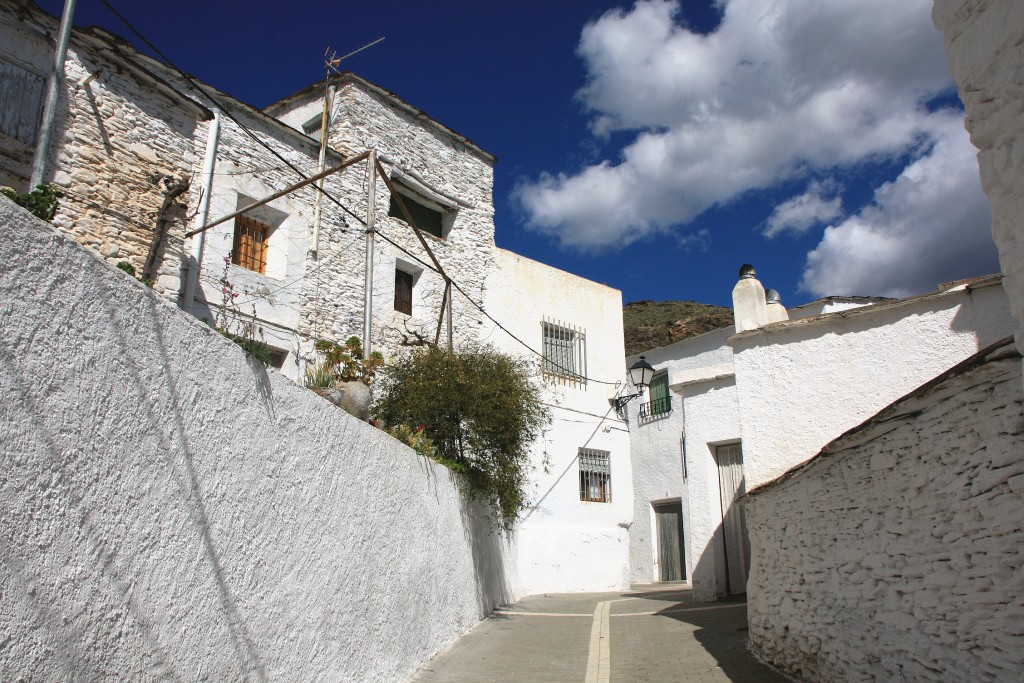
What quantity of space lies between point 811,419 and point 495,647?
4.73 metres

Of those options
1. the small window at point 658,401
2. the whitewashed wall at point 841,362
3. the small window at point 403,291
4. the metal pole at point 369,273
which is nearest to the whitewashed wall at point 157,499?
the metal pole at point 369,273

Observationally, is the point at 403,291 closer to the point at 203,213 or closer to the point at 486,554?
the point at 203,213

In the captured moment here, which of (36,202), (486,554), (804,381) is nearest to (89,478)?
(36,202)

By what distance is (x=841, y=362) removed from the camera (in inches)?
364

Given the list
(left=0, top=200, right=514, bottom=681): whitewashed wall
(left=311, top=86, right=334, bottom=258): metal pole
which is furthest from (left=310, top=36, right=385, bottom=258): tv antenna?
(left=0, top=200, right=514, bottom=681): whitewashed wall

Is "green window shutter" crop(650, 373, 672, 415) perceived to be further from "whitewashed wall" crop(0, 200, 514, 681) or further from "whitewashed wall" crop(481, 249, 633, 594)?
"whitewashed wall" crop(0, 200, 514, 681)

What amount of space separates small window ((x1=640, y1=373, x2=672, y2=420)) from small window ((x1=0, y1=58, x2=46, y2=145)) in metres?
16.2

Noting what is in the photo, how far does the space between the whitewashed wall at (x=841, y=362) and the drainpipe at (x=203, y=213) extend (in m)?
8.68

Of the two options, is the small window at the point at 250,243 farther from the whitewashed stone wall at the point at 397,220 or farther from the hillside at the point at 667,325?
the hillside at the point at 667,325

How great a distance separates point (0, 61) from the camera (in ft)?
31.9

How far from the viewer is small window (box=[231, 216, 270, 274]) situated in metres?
14.0

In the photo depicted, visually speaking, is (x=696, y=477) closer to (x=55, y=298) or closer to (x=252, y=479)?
(x=252, y=479)

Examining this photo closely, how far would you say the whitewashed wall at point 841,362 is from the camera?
8.52 metres

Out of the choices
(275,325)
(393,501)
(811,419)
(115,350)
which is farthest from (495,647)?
(275,325)
